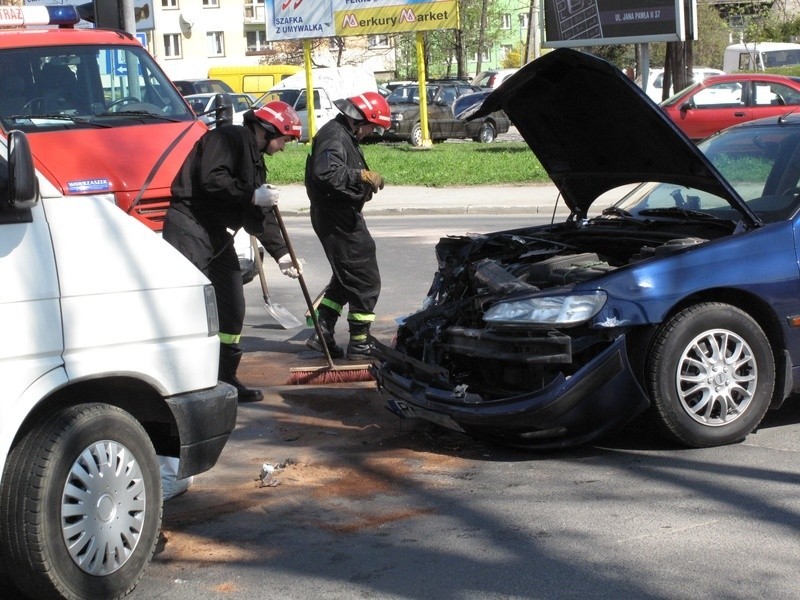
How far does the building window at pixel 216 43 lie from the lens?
67562 mm

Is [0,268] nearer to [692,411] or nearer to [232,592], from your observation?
[232,592]

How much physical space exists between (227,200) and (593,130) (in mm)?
2236

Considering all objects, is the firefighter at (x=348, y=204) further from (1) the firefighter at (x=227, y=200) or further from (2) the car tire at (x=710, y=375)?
(2) the car tire at (x=710, y=375)

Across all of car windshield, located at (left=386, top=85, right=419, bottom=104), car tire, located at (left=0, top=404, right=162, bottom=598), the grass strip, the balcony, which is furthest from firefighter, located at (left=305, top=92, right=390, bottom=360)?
the balcony

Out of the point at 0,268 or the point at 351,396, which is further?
the point at 351,396

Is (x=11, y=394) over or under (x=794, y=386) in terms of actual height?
over

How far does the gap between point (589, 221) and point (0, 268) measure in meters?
4.08

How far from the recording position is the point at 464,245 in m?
6.99

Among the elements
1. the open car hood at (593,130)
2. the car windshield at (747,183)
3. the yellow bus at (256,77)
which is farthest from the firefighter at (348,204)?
the yellow bus at (256,77)

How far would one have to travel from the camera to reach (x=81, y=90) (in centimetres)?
1029

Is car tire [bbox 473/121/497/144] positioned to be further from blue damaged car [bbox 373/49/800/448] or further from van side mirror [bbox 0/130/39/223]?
van side mirror [bbox 0/130/39/223]

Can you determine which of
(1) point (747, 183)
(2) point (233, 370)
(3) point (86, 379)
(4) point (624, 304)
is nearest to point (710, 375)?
(4) point (624, 304)

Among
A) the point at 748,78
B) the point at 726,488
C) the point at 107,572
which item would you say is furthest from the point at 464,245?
the point at 748,78

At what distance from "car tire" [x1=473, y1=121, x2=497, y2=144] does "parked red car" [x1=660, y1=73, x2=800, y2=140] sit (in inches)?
375
